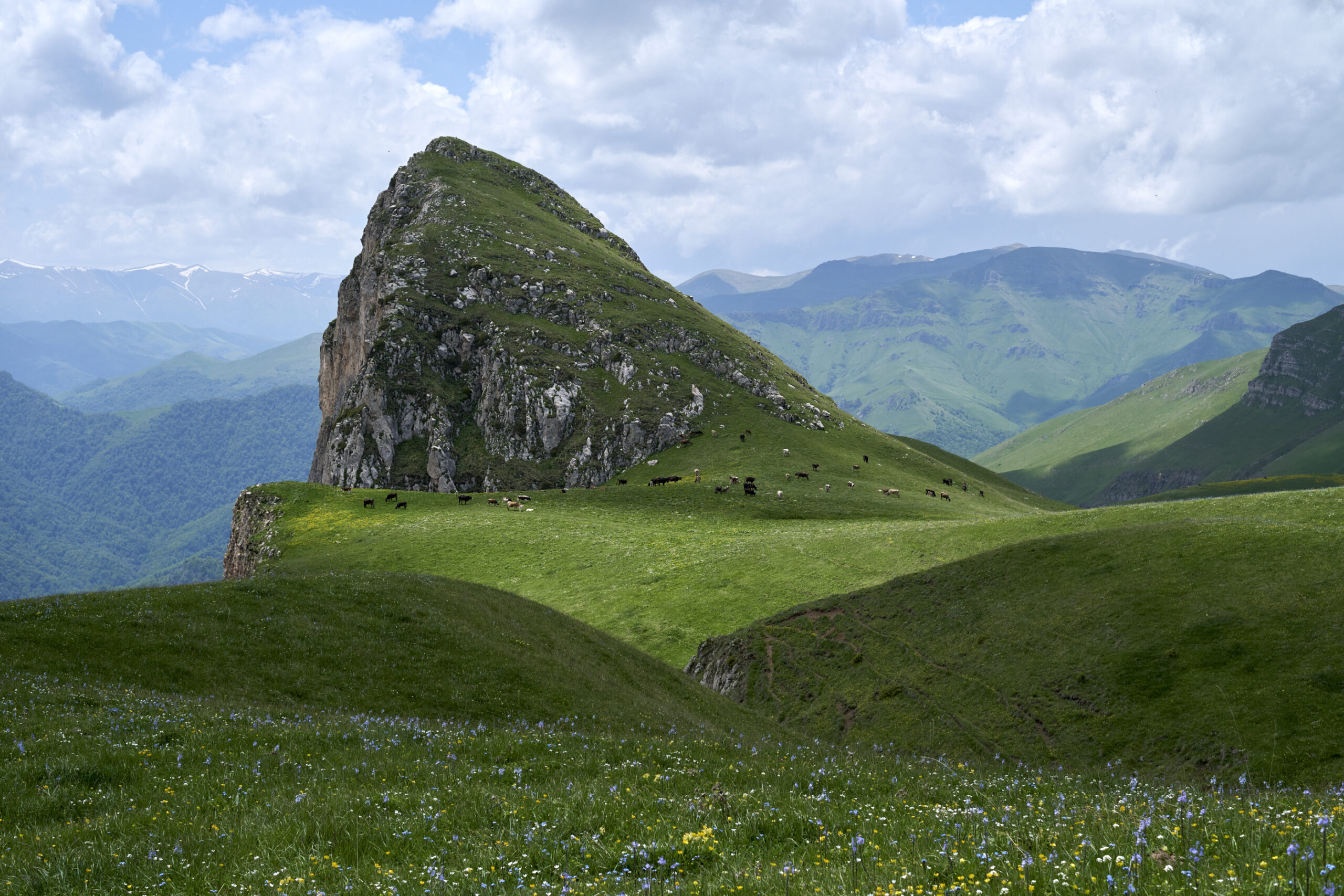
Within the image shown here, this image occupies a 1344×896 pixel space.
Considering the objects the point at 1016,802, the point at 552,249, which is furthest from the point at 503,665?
the point at 552,249

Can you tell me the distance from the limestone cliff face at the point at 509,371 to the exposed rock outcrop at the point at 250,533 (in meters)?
42.5

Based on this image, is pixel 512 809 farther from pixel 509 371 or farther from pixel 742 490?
pixel 509 371

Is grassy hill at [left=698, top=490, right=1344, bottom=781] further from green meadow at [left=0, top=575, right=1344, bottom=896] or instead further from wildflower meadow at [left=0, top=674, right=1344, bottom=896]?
wildflower meadow at [left=0, top=674, right=1344, bottom=896]

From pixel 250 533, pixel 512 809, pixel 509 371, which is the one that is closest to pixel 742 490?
pixel 250 533

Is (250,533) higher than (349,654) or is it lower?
lower

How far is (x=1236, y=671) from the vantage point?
23953 mm

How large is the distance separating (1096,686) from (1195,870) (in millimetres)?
24028

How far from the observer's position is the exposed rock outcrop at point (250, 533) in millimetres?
79062

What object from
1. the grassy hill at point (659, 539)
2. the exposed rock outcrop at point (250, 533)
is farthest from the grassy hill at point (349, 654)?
the exposed rock outcrop at point (250, 533)

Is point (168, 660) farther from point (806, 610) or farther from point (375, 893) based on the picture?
point (806, 610)

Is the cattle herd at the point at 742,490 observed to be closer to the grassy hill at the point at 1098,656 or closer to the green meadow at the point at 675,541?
the green meadow at the point at 675,541

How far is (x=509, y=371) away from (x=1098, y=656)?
13155cm

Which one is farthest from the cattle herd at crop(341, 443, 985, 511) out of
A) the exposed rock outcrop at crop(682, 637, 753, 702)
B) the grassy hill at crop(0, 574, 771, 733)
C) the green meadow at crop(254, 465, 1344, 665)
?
the grassy hill at crop(0, 574, 771, 733)

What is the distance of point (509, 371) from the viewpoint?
481 feet
